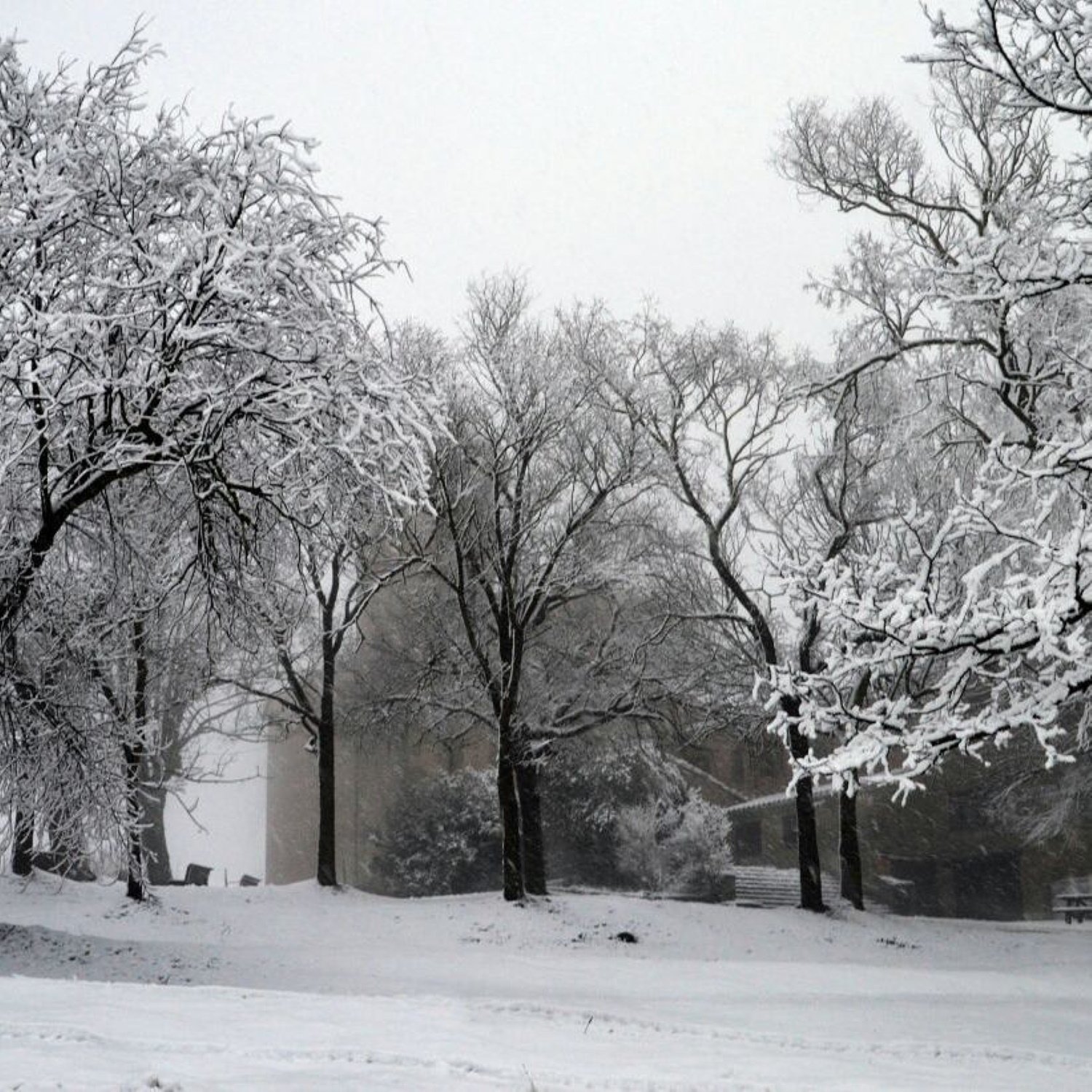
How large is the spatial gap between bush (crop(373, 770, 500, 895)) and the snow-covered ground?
6.76m

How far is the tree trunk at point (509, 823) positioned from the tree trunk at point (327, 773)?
3.94m

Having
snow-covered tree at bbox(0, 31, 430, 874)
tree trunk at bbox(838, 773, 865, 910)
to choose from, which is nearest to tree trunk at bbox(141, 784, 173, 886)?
tree trunk at bbox(838, 773, 865, 910)

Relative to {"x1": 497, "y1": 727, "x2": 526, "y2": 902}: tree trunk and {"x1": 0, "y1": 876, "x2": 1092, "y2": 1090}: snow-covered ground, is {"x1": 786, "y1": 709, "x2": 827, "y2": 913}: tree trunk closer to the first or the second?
{"x1": 0, "y1": 876, "x2": 1092, "y2": 1090}: snow-covered ground

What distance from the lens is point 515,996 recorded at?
12273 mm

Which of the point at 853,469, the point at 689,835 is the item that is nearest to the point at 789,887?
the point at 689,835

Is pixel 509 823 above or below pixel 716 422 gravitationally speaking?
below

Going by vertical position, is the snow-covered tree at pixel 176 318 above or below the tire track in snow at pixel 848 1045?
above

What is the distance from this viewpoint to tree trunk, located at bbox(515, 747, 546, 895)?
76.5 feet

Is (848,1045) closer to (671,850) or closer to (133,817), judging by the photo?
(133,817)

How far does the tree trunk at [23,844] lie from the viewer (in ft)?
43.0

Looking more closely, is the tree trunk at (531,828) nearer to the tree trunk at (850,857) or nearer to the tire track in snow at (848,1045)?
the tree trunk at (850,857)

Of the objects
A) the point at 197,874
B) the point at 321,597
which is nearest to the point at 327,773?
the point at 321,597

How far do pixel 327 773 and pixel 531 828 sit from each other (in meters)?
4.61

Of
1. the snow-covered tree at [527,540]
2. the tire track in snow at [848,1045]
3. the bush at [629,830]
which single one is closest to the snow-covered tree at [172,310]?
the tire track in snow at [848,1045]
